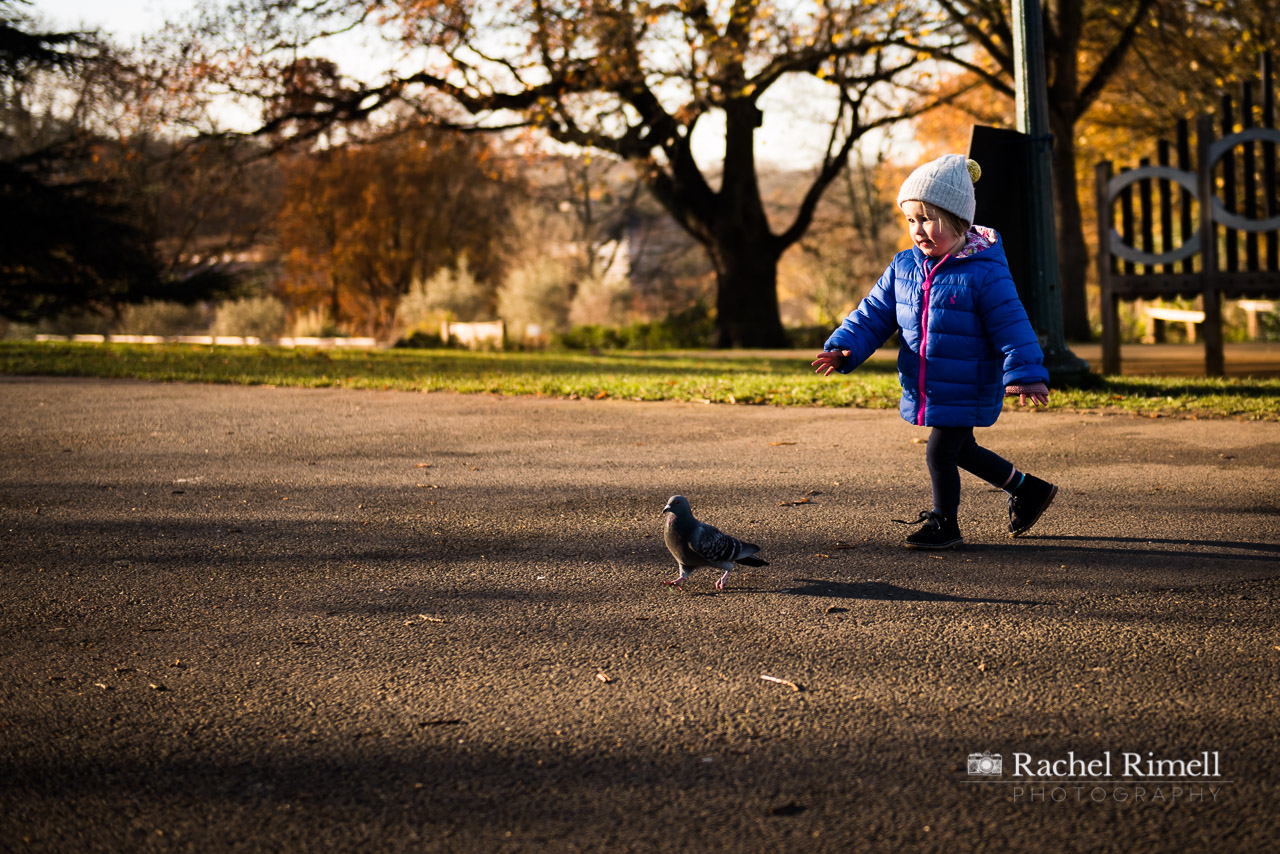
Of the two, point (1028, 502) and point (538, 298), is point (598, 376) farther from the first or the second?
point (538, 298)

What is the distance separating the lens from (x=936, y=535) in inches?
185

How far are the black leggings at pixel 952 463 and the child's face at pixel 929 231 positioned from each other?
79cm

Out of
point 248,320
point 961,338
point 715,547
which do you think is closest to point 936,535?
point 961,338

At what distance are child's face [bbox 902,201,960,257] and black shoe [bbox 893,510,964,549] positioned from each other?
3.76ft

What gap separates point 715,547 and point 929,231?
1730 millimetres

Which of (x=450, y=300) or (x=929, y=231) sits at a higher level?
(x=450, y=300)

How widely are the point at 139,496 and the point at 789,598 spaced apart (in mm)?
3972

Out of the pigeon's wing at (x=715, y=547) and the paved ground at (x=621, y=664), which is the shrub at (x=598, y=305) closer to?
the paved ground at (x=621, y=664)

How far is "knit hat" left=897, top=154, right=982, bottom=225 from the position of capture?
14.8 ft

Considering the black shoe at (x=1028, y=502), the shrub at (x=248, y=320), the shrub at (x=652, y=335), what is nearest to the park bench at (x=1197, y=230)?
the black shoe at (x=1028, y=502)

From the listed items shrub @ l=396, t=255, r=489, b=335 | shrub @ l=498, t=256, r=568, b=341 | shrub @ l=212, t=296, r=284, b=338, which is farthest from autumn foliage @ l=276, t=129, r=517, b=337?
Result: shrub @ l=498, t=256, r=568, b=341

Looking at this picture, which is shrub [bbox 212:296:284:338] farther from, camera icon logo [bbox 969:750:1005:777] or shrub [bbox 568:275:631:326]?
camera icon logo [bbox 969:750:1005:777]

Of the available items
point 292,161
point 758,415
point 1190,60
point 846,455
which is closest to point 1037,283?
point 758,415

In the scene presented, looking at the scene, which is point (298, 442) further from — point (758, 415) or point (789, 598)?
point (789, 598)
